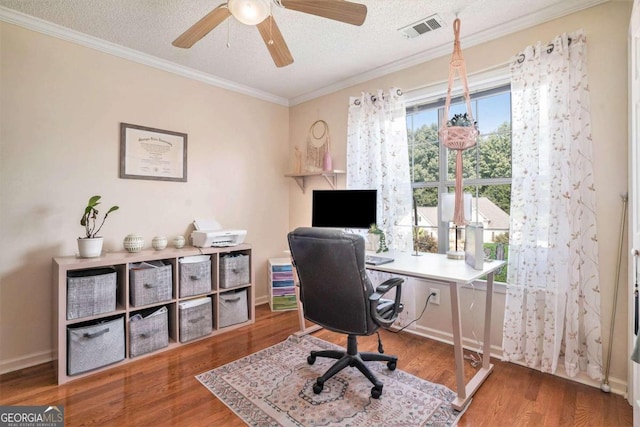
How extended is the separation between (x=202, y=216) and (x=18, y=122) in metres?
1.50

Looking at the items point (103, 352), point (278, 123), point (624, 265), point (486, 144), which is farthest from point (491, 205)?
point (103, 352)

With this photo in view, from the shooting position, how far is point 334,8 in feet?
4.99

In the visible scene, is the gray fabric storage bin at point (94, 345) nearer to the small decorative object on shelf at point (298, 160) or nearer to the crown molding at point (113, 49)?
the crown molding at point (113, 49)

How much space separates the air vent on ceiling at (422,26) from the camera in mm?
2186

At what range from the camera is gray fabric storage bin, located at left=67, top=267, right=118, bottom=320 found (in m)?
2.08

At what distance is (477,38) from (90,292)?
340 centimetres

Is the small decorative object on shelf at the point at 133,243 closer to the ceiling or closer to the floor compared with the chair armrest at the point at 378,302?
closer to the ceiling

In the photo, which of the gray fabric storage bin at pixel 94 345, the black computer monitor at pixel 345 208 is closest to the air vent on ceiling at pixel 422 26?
the black computer monitor at pixel 345 208

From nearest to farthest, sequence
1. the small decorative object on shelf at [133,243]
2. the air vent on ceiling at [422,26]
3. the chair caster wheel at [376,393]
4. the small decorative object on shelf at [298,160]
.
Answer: the chair caster wheel at [376,393] → the air vent on ceiling at [422,26] → the small decorative object on shelf at [133,243] → the small decorative object on shelf at [298,160]

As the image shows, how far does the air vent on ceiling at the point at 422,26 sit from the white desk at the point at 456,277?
1.71 metres

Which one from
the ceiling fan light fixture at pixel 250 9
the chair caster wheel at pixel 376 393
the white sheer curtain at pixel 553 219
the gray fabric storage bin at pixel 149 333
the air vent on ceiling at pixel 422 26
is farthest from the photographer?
the gray fabric storage bin at pixel 149 333

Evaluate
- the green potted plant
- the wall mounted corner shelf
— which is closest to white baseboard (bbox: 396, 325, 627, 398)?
the wall mounted corner shelf

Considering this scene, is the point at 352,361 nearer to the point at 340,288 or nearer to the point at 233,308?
the point at 340,288

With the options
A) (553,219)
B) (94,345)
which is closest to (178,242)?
(94,345)
